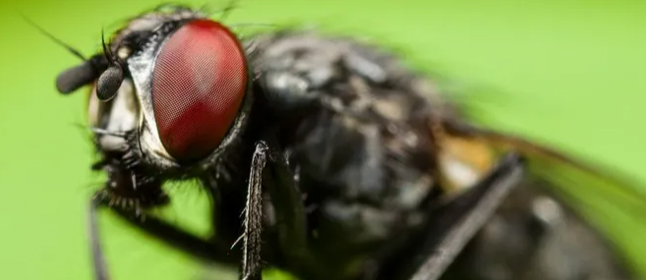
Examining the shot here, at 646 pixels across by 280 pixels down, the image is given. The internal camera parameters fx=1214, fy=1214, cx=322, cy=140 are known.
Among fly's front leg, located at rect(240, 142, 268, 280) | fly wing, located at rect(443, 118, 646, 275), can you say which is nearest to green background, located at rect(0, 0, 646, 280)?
fly wing, located at rect(443, 118, 646, 275)

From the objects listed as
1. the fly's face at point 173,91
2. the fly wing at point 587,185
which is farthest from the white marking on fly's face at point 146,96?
the fly wing at point 587,185

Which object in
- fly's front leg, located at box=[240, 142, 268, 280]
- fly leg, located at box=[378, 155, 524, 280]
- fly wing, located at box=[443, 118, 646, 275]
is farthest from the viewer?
fly wing, located at box=[443, 118, 646, 275]

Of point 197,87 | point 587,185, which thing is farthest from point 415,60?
point 197,87

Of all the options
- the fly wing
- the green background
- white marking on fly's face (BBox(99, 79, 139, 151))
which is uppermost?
white marking on fly's face (BBox(99, 79, 139, 151))

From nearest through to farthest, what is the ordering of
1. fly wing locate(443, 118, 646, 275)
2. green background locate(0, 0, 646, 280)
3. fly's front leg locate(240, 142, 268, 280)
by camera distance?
fly's front leg locate(240, 142, 268, 280)
fly wing locate(443, 118, 646, 275)
green background locate(0, 0, 646, 280)

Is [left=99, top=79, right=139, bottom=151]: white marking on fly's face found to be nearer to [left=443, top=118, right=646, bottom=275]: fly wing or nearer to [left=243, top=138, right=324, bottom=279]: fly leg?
[left=243, top=138, right=324, bottom=279]: fly leg

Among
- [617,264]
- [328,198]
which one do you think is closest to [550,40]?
[617,264]

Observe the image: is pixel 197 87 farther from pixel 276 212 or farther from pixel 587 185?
pixel 587 185
